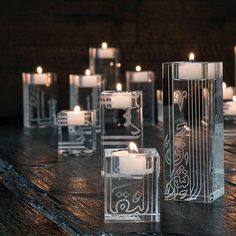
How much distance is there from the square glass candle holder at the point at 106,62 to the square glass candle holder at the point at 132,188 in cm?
201

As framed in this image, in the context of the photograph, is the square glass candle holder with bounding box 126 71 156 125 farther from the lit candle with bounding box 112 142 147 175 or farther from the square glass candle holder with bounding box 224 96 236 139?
the lit candle with bounding box 112 142 147 175

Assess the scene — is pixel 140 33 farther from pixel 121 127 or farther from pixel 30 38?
pixel 121 127

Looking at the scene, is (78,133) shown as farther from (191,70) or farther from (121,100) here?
(191,70)

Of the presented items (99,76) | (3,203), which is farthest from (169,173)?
(99,76)

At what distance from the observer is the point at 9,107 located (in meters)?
4.54

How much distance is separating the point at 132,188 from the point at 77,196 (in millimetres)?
361

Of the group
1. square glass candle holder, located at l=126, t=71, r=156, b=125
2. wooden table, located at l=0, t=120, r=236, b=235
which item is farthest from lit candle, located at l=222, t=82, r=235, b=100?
wooden table, located at l=0, t=120, r=236, b=235

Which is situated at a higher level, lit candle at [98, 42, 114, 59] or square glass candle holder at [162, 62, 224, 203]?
lit candle at [98, 42, 114, 59]

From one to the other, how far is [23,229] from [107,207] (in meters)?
0.21

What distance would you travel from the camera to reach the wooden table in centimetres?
205

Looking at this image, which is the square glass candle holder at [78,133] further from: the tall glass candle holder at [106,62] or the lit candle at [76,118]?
the tall glass candle holder at [106,62]

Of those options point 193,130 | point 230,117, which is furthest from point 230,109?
point 193,130

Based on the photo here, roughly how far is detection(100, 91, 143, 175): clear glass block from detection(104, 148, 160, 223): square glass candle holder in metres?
0.65

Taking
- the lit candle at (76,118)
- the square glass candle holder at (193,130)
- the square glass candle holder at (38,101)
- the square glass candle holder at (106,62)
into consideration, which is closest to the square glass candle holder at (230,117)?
the lit candle at (76,118)
